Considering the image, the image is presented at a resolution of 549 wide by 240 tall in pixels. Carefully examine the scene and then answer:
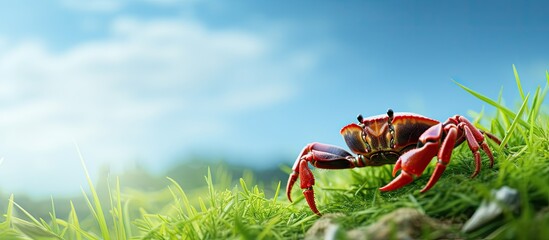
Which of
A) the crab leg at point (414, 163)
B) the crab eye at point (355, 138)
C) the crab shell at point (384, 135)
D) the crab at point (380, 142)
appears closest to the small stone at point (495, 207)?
the crab leg at point (414, 163)

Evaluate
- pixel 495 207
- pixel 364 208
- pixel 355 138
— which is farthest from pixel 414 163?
pixel 355 138

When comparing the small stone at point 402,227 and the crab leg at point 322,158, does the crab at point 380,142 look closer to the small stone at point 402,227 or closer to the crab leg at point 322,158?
the crab leg at point 322,158

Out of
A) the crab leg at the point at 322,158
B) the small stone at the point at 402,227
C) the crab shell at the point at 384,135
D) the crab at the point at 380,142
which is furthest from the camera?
the crab leg at the point at 322,158

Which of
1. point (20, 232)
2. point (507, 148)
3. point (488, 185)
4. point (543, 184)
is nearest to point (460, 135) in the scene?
point (507, 148)

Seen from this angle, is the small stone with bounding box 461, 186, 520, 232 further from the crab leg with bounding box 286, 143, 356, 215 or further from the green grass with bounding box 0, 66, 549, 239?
the crab leg with bounding box 286, 143, 356, 215

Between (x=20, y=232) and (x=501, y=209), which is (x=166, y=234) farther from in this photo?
(x=501, y=209)

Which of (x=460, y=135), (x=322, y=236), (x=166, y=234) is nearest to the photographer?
(x=322, y=236)

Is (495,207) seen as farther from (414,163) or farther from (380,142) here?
(380,142)

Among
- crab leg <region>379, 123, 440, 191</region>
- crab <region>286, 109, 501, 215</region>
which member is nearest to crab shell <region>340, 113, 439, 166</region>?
crab <region>286, 109, 501, 215</region>
